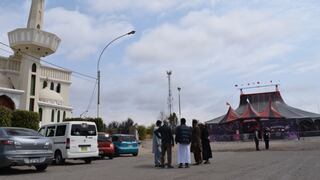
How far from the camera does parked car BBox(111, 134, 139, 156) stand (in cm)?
2645

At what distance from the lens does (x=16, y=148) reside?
44.3 ft

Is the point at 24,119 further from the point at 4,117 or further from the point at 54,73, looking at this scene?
the point at 54,73

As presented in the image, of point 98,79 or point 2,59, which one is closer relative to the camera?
point 98,79

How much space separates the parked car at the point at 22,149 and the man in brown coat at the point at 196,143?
20.2ft

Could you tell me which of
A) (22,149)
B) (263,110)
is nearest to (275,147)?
(22,149)

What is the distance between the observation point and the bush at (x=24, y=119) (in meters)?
28.5

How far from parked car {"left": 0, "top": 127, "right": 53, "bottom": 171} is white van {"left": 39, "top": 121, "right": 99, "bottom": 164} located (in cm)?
373

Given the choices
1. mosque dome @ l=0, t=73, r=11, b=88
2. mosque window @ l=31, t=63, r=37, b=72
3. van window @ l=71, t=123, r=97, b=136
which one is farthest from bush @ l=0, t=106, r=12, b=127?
mosque dome @ l=0, t=73, r=11, b=88

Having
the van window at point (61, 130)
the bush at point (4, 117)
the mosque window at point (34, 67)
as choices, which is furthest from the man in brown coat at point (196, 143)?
the mosque window at point (34, 67)

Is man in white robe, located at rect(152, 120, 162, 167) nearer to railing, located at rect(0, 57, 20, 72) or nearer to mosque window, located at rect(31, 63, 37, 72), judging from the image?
mosque window, located at rect(31, 63, 37, 72)

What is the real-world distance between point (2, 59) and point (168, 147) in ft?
121

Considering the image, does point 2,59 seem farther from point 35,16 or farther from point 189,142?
point 189,142

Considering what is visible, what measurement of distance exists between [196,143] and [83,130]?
5212mm

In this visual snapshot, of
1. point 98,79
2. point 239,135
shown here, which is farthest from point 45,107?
point 239,135
